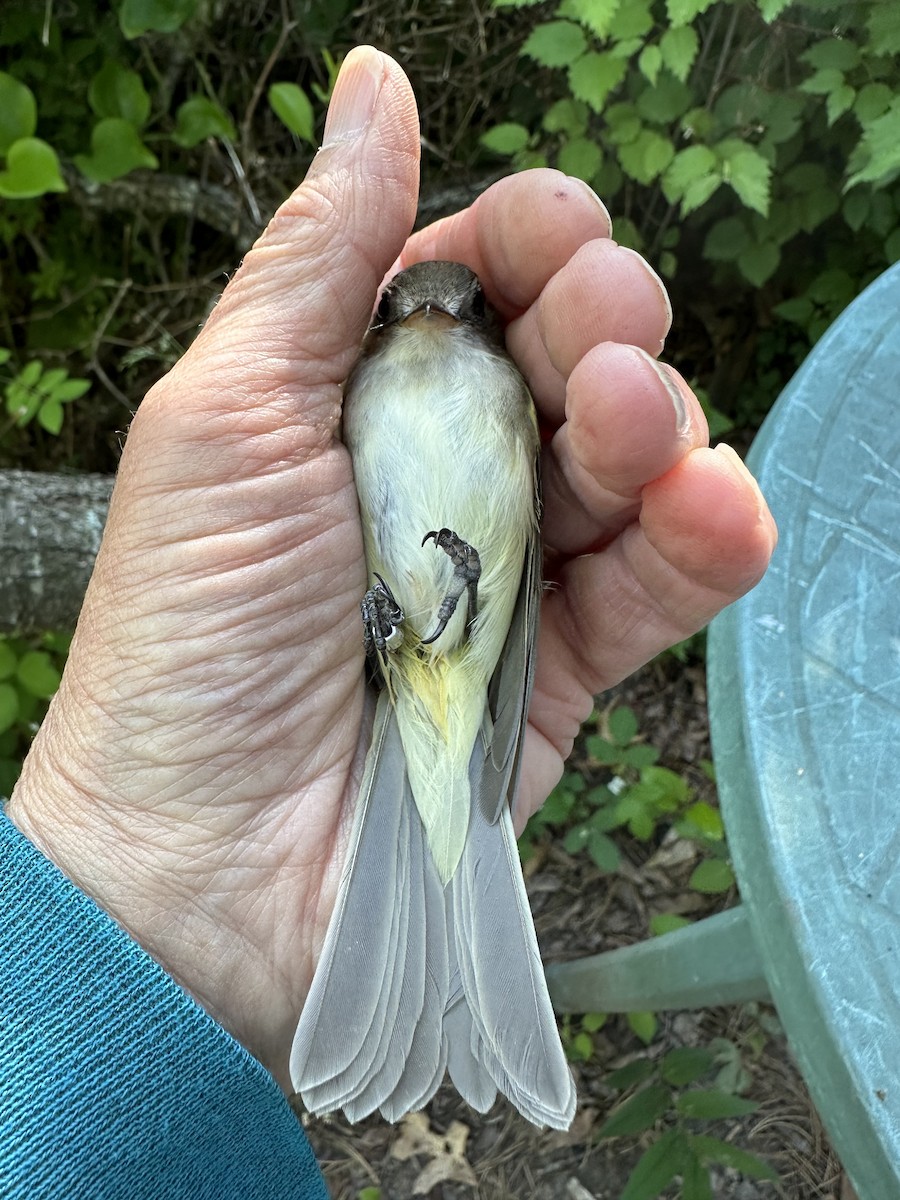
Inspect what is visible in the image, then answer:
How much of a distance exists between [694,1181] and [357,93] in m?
3.00

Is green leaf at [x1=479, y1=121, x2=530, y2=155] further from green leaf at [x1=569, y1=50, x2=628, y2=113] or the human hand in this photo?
the human hand

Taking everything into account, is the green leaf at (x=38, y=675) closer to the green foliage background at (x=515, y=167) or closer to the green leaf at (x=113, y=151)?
the green foliage background at (x=515, y=167)

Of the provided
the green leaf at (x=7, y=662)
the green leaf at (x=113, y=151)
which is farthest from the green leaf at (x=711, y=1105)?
the green leaf at (x=113, y=151)

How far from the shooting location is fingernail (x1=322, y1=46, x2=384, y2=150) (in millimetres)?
2207

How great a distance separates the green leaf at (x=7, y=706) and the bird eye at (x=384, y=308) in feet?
5.44

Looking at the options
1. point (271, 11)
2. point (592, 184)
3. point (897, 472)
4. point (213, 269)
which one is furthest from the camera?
point (213, 269)

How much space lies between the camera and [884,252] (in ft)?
13.4

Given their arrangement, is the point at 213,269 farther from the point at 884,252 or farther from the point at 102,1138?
the point at 102,1138

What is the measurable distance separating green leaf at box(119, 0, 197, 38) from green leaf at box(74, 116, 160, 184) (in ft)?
0.93

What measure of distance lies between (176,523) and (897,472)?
185cm

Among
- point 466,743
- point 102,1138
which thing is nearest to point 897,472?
point 466,743

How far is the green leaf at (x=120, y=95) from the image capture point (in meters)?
3.34

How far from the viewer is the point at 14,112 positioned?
2.90 metres

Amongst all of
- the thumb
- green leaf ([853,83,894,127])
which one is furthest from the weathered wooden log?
green leaf ([853,83,894,127])
